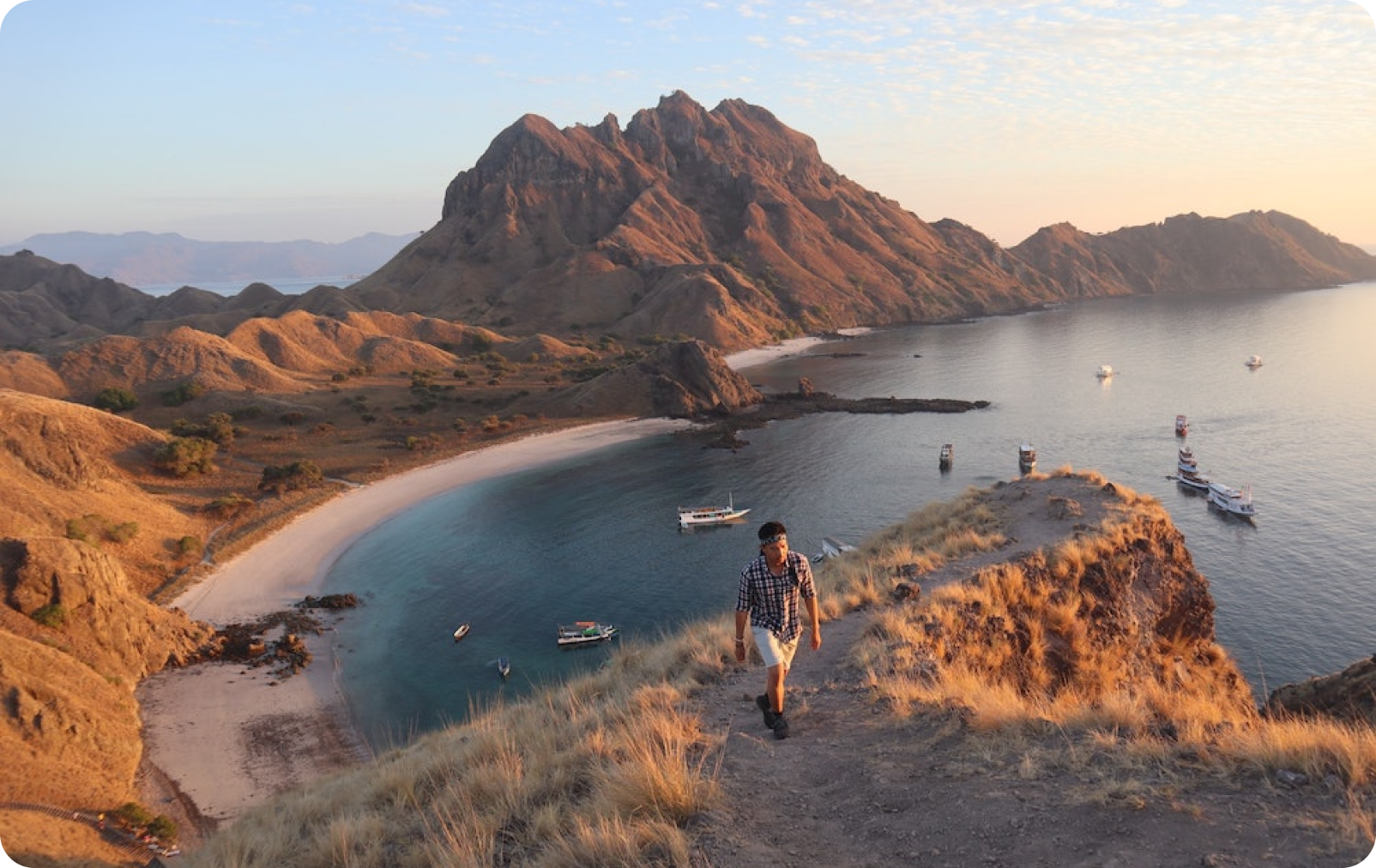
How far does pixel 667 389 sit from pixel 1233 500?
2202 inches

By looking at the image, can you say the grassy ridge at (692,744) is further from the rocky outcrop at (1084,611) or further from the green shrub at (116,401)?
the green shrub at (116,401)

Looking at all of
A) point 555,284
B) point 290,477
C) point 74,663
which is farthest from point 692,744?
point 555,284

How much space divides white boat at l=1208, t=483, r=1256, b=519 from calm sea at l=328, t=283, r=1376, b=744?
884mm

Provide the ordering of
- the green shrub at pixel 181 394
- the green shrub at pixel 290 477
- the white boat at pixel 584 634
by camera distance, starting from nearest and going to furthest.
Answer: the white boat at pixel 584 634, the green shrub at pixel 290 477, the green shrub at pixel 181 394

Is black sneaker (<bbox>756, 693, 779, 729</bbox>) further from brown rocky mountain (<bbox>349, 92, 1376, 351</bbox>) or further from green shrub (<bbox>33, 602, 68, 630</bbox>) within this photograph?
brown rocky mountain (<bbox>349, 92, 1376, 351</bbox>)

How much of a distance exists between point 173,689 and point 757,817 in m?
31.1

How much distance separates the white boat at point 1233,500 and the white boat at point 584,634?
40.3 meters

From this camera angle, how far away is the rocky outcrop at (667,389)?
8481cm

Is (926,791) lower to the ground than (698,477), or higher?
higher

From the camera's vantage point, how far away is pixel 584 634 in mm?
34531

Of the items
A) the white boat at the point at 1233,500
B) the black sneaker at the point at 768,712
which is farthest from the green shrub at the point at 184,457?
the white boat at the point at 1233,500

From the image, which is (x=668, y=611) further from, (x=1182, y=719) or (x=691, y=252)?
(x=691, y=252)

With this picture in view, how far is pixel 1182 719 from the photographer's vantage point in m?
8.88

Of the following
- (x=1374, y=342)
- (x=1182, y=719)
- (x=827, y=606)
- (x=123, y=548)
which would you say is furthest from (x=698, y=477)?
(x=1374, y=342)
